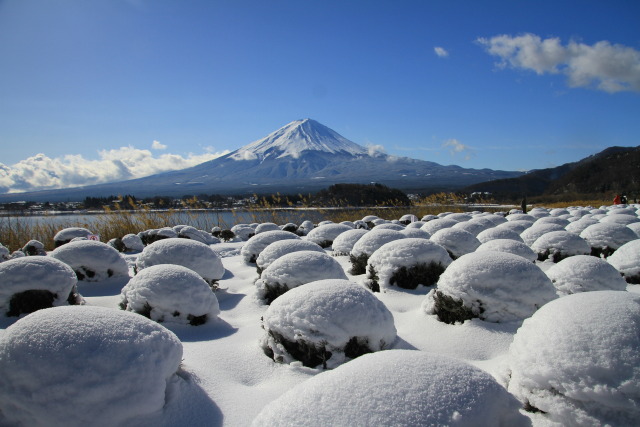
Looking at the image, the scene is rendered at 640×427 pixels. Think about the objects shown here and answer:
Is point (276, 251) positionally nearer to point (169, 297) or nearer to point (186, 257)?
point (186, 257)

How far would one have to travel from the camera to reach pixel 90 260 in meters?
6.11

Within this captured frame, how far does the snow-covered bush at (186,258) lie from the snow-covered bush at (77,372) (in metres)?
3.23

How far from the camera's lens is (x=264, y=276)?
16.2 ft

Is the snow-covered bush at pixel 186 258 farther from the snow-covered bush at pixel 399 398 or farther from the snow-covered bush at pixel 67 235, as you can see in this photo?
the snow-covered bush at pixel 67 235

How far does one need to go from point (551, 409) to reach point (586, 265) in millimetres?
3125

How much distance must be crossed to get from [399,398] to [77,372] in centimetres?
182

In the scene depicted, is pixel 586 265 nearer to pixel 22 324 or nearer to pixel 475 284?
pixel 475 284

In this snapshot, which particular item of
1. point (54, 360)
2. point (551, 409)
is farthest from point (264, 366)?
point (551, 409)

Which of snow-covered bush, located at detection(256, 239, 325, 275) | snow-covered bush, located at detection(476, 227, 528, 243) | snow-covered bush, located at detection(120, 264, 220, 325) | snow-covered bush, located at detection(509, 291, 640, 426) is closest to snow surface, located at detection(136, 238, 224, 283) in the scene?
snow-covered bush, located at detection(256, 239, 325, 275)

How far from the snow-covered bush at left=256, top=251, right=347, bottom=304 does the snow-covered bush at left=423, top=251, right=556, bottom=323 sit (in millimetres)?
1434

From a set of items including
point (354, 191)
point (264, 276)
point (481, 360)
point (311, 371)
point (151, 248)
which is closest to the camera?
point (311, 371)

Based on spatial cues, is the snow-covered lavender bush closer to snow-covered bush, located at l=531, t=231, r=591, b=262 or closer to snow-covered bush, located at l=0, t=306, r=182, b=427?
snow-covered bush, located at l=531, t=231, r=591, b=262

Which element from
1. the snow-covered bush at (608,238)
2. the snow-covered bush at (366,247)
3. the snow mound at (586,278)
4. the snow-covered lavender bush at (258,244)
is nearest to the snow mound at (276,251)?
the snow-covered bush at (366,247)

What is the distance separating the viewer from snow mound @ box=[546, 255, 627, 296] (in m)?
4.45
